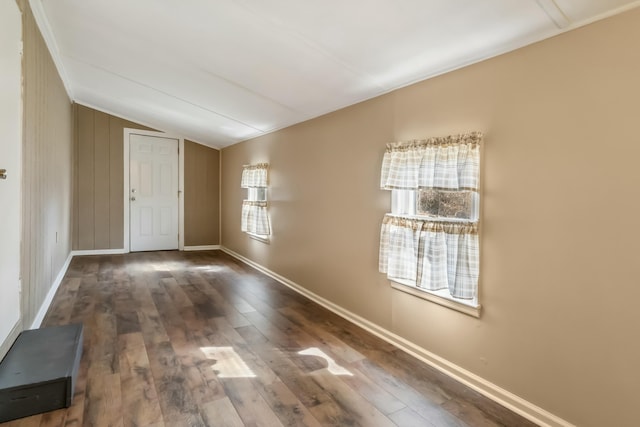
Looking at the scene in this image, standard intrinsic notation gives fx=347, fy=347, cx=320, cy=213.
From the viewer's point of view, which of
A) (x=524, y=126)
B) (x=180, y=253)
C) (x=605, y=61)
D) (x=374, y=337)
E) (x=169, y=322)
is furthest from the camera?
(x=180, y=253)

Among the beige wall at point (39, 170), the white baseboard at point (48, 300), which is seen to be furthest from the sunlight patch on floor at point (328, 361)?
the white baseboard at point (48, 300)

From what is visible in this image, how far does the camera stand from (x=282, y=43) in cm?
232

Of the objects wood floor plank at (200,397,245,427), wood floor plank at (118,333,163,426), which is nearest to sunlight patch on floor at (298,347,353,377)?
wood floor plank at (200,397,245,427)

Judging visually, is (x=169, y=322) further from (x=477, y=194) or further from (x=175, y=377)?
(x=477, y=194)

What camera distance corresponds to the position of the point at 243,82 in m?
3.11

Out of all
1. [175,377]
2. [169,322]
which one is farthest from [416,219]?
[169,322]

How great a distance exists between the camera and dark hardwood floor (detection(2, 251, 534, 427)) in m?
1.74

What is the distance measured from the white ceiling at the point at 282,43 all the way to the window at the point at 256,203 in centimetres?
81

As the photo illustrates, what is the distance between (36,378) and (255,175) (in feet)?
11.3

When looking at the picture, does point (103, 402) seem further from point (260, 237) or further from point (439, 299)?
point (260, 237)

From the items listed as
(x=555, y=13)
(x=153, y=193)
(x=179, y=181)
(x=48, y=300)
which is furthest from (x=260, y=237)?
(x=555, y=13)

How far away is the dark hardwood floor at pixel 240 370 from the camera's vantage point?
1.74m

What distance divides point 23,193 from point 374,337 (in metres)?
2.68

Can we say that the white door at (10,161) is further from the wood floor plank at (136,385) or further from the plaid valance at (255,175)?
the plaid valance at (255,175)
